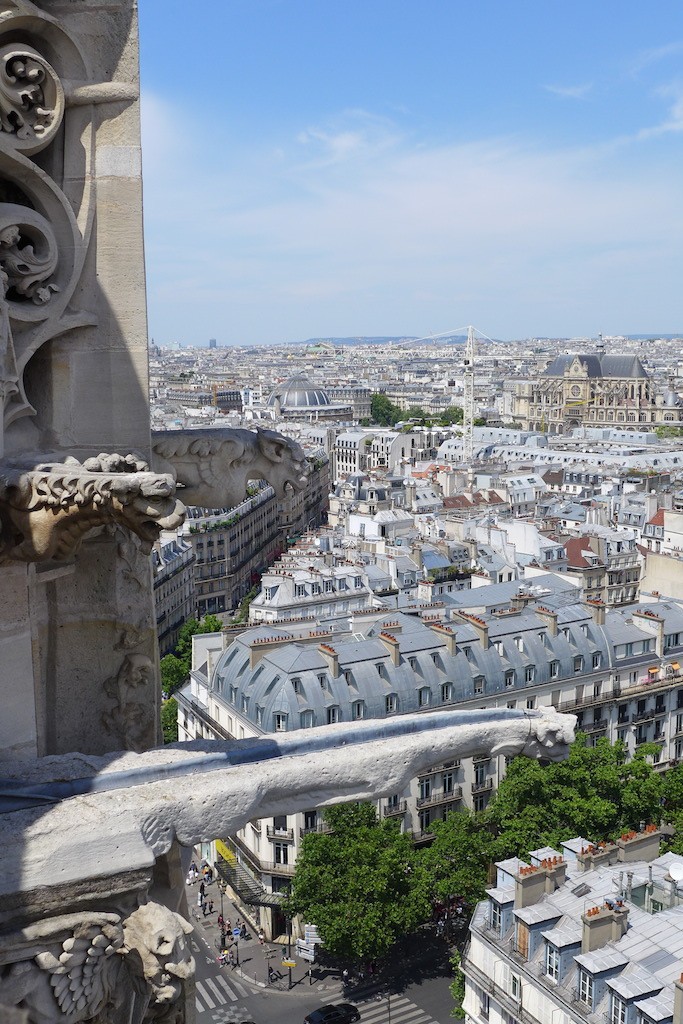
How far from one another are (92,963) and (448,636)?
34225 mm

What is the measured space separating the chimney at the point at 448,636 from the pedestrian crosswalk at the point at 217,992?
40.8ft

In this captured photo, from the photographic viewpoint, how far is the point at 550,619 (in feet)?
135

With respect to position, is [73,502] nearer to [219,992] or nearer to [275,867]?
[219,992]

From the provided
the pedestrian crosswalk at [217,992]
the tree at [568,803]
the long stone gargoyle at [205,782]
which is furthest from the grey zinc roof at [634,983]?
the long stone gargoyle at [205,782]

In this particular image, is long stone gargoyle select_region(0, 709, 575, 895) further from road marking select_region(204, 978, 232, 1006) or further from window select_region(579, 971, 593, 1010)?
road marking select_region(204, 978, 232, 1006)

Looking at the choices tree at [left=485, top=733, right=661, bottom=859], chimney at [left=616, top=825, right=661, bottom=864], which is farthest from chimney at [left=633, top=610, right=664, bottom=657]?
chimney at [left=616, top=825, right=661, bottom=864]

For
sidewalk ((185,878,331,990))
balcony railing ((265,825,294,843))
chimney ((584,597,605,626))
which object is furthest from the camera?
chimney ((584,597,605,626))

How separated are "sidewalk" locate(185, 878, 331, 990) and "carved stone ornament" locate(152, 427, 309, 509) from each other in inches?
1014

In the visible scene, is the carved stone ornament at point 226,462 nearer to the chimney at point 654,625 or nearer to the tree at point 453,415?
the chimney at point 654,625

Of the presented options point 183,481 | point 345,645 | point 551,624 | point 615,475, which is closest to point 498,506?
point 615,475

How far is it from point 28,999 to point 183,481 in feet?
8.39

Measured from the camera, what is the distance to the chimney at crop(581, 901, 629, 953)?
21.7m

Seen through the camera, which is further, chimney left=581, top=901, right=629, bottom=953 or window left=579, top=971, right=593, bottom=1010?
chimney left=581, top=901, right=629, bottom=953

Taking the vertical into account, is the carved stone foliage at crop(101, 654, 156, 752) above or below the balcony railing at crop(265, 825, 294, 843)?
above
